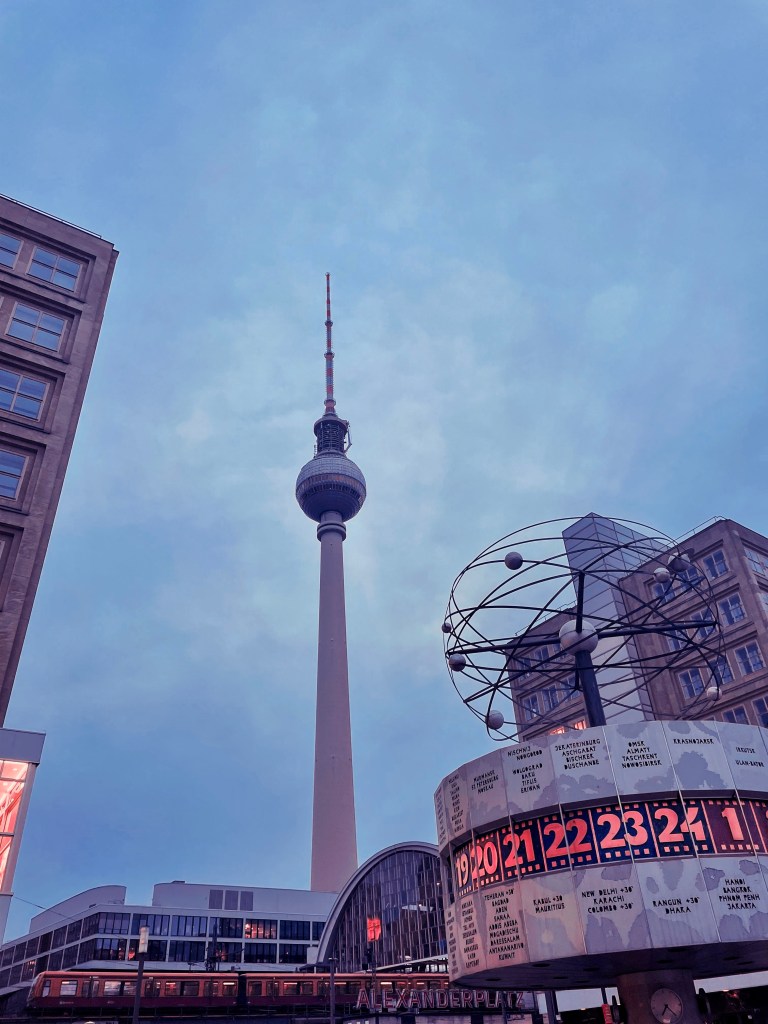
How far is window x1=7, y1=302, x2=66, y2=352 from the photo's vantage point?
3497 cm

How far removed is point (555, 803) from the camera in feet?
65.4

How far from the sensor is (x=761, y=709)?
43.9 m

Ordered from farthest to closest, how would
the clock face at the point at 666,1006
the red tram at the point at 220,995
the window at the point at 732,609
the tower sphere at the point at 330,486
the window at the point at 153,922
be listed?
1. the tower sphere at the point at 330,486
2. the window at the point at 153,922
3. the red tram at the point at 220,995
4. the window at the point at 732,609
5. the clock face at the point at 666,1006

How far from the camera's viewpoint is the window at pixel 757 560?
48156 millimetres

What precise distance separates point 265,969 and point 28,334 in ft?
281

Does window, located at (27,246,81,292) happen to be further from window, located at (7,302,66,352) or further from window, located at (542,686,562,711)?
window, located at (542,686,562,711)

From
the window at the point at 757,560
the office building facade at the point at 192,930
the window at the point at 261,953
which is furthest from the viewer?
the window at the point at 261,953

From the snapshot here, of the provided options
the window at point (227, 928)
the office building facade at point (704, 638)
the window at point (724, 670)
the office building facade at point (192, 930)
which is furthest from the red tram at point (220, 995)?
the window at point (724, 670)

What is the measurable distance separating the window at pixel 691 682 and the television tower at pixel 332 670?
230ft

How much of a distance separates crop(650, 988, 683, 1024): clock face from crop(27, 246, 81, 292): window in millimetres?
36794

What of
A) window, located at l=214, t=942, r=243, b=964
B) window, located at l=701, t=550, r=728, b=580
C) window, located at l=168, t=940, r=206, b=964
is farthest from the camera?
window, located at l=214, t=942, r=243, b=964

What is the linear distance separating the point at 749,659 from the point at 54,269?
44.0 meters

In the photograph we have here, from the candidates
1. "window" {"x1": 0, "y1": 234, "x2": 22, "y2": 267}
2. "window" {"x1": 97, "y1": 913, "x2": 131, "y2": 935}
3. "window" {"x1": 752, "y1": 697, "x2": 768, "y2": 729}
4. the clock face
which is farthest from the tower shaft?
the clock face

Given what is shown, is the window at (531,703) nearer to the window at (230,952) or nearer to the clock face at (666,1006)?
the clock face at (666,1006)
